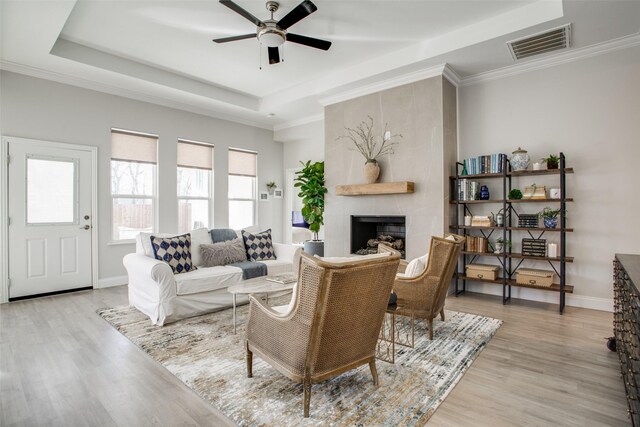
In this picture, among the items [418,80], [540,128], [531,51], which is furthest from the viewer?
[418,80]

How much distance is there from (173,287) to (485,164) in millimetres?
3975

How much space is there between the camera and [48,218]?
4598 millimetres

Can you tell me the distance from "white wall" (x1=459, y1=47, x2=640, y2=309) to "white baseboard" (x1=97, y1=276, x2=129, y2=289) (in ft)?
18.7

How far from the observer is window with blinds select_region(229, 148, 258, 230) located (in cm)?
689

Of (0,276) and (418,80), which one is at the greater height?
(418,80)

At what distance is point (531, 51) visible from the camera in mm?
3984

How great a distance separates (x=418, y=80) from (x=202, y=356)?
13.8 feet

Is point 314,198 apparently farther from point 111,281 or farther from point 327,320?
point 327,320

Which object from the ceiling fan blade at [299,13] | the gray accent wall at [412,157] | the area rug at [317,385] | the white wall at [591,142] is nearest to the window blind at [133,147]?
the area rug at [317,385]

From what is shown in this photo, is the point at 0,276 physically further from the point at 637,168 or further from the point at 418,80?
the point at 637,168

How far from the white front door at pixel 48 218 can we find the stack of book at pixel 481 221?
5.38m

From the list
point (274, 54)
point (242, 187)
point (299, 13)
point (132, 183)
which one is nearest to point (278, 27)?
point (299, 13)

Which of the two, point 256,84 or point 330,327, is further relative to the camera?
point 256,84

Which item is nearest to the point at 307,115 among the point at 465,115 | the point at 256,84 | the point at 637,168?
the point at 256,84
